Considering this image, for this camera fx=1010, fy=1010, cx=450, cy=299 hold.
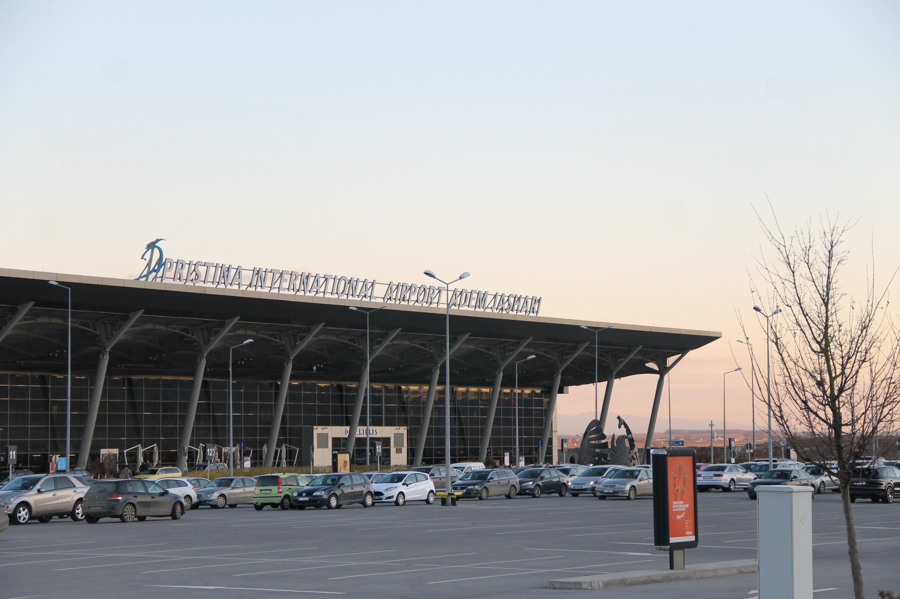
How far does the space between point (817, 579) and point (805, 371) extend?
231 inches

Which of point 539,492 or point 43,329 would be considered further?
point 43,329

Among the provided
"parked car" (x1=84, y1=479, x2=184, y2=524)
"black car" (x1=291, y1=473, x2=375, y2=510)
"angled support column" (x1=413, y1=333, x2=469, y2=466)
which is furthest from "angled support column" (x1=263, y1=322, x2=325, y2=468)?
"parked car" (x1=84, y1=479, x2=184, y2=524)

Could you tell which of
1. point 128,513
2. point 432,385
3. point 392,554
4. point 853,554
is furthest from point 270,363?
point 853,554

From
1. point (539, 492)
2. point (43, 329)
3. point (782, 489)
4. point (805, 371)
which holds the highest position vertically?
point (43, 329)

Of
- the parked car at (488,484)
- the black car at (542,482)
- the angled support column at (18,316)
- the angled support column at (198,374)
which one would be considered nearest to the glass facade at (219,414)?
the angled support column at (198,374)

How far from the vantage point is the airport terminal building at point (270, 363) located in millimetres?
62719

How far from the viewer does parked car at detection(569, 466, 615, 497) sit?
2013 inches

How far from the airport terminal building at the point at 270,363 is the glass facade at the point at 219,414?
13 cm

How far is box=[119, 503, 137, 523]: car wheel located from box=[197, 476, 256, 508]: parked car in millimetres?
12759

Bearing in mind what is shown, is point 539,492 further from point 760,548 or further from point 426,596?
point 760,548

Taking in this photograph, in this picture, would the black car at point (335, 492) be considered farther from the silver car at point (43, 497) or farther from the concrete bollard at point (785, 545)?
the concrete bollard at point (785, 545)

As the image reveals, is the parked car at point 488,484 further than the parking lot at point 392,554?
Yes

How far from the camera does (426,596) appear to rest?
→ 46.4 ft

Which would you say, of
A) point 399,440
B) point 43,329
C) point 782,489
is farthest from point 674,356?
point 782,489
